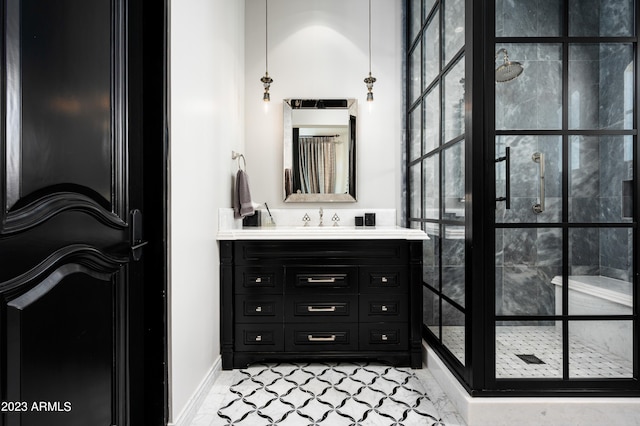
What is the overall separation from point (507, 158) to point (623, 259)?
72 cm

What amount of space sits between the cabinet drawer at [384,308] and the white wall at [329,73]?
0.92m

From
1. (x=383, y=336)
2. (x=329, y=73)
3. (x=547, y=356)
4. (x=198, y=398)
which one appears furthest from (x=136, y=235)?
(x=329, y=73)

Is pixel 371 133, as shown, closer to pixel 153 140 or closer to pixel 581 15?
pixel 581 15

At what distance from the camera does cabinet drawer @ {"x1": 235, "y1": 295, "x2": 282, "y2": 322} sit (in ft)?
7.18

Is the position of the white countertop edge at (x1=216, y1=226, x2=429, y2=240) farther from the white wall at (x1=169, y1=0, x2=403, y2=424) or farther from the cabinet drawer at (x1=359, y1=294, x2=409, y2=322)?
the cabinet drawer at (x1=359, y1=294, x2=409, y2=322)

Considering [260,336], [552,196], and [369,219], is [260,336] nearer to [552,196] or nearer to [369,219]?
[369,219]

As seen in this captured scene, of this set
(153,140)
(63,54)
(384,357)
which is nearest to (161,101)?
(153,140)

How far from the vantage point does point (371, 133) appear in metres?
2.88

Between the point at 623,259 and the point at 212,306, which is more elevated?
the point at 623,259

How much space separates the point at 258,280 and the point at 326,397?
2.56 feet

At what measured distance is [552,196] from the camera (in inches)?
63.7

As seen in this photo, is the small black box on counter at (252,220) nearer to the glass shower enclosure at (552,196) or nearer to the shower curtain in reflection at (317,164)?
the shower curtain in reflection at (317,164)

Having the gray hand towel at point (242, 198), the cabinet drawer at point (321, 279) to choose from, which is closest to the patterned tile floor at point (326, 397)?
the cabinet drawer at point (321, 279)

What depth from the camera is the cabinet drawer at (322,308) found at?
7.20ft
